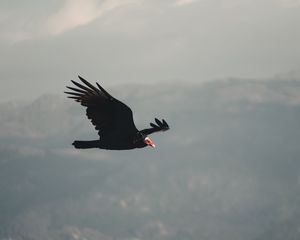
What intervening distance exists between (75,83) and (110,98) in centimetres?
243

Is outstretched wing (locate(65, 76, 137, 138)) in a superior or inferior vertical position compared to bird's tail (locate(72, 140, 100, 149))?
superior

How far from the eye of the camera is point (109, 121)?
145ft

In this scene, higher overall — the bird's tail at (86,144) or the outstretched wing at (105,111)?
the outstretched wing at (105,111)

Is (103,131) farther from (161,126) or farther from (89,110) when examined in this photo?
(161,126)

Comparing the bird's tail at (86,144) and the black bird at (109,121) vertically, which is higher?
the black bird at (109,121)

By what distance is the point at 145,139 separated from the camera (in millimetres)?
44719

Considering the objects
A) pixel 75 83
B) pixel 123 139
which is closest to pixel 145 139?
pixel 123 139

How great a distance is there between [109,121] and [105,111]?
2.34 ft

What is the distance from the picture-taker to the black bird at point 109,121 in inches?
1686

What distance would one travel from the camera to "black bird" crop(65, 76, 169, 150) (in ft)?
140

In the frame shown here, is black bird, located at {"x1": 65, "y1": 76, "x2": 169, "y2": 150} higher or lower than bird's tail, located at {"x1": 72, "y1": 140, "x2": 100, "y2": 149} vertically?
higher

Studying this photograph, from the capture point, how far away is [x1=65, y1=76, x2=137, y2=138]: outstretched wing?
42.7 meters

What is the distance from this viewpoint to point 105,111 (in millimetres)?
43719

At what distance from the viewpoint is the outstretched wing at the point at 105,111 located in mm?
42688
